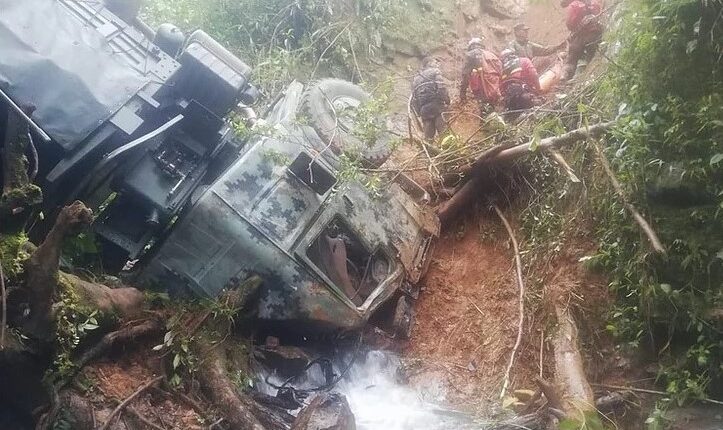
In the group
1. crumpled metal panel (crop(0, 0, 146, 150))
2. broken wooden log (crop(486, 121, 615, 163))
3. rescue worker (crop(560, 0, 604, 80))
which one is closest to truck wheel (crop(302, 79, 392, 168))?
broken wooden log (crop(486, 121, 615, 163))

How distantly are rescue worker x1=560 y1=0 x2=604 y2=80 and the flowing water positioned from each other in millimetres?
4990

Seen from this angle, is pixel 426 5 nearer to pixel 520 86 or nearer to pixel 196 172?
pixel 520 86

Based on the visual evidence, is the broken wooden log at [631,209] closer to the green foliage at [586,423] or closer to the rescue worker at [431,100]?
the green foliage at [586,423]

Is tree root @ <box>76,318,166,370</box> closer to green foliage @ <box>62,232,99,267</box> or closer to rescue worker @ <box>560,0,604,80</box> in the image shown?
green foliage @ <box>62,232,99,267</box>

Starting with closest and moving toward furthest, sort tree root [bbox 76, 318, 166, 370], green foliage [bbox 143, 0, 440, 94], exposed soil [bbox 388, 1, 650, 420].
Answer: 1. tree root [bbox 76, 318, 166, 370]
2. exposed soil [bbox 388, 1, 650, 420]
3. green foliage [bbox 143, 0, 440, 94]

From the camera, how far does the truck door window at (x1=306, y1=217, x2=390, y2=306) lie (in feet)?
17.2

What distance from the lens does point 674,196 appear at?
442 centimetres

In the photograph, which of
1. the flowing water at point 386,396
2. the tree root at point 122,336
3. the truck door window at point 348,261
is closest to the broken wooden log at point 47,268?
the tree root at point 122,336

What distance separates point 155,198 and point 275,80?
3418mm

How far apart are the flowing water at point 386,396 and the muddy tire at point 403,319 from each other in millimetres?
241

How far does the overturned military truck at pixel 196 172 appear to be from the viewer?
4.20m

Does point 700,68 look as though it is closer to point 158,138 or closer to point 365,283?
point 365,283

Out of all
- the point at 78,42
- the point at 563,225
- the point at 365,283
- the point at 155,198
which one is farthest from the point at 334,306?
the point at 78,42

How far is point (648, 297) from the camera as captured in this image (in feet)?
14.5
